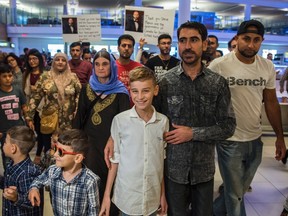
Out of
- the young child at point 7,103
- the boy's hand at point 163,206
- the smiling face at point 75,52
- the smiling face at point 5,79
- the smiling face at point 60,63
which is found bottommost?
the boy's hand at point 163,206

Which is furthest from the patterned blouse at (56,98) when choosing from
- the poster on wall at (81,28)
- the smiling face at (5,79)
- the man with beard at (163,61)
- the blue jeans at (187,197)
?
the poster on wall at (81,28)

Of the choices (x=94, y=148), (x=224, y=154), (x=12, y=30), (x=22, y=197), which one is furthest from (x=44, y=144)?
(x=12, y=30)

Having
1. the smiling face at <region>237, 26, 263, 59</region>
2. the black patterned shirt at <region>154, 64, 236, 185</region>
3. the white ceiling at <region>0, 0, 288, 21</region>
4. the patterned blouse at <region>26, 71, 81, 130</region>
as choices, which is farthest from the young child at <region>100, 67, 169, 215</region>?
the white ceiling at <region>0, 0, 288, 21</region>

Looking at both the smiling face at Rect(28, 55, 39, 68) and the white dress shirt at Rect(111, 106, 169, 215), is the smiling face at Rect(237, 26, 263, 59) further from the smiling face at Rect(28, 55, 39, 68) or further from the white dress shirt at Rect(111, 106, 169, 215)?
the smiling face at Rect(28, 55, 39, 68)

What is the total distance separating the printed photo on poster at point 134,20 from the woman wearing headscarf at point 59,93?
5.43 ft

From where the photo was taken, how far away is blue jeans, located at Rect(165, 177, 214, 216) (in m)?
1.95

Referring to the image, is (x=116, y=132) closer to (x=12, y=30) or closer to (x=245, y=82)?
(x=245, y=82)

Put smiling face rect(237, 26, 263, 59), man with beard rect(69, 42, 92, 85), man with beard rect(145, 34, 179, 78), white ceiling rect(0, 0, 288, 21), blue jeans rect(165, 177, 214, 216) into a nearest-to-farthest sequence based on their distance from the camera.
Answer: blue jeans rect(165, 177, 214, 216), smiling face rect(237, 26, 263, 59), man with beard rect(145, 34, 179, 78), man with beard rect(69, 42, 92, 85), white ceiling rect(0, 0, 288, 21)

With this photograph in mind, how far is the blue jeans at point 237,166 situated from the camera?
7.79 feet

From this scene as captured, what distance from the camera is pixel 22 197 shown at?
1908 millimetres

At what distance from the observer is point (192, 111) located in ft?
6.17

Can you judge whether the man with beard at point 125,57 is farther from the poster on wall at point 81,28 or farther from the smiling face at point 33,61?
the poster on wall at point 81,28

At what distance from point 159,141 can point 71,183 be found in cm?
54

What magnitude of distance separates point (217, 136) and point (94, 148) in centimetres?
98
